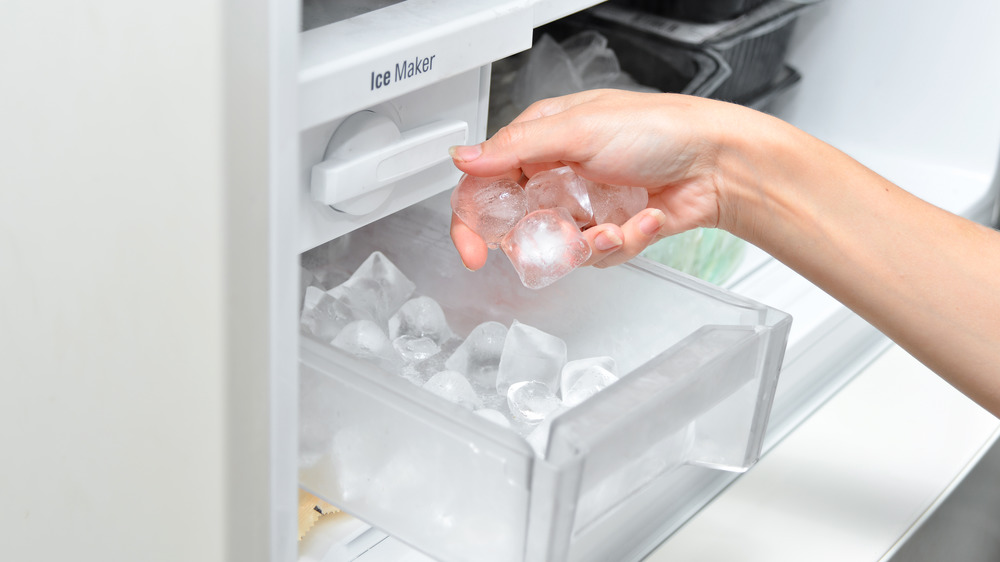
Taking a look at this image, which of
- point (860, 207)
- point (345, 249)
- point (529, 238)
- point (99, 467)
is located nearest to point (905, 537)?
point (860, 207)

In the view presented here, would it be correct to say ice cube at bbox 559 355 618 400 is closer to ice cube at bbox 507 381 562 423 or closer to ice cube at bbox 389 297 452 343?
ice cube at bbox 507 381 562 423

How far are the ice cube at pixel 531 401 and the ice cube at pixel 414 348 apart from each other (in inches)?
3.3

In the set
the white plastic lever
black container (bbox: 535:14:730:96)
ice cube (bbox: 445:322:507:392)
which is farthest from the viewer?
black container (bbox: 535:14:730:96)

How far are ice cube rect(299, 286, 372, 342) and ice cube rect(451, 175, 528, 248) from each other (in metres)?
0.13

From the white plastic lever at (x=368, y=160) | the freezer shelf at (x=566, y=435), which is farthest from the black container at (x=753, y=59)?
the white plastic lever at (x=368, y=160)

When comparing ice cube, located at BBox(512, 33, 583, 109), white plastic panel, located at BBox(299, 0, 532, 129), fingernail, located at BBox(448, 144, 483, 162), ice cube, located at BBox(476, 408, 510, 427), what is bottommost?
ice cube, located at BBox(476, 408, 510, 427)

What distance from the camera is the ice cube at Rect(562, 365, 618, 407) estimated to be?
752 mm

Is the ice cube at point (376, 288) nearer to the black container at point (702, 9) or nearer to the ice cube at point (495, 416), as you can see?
the ice cube at point (495, 416)

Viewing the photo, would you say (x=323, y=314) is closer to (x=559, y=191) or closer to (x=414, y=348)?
(x=414, y=348)

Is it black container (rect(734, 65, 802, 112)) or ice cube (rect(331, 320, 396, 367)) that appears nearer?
ice cube (rect(331, 320, 396, 367))

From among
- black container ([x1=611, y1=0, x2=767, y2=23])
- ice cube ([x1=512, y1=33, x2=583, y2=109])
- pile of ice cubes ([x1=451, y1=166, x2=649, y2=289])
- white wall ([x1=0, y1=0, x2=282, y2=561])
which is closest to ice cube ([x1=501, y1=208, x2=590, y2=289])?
pile of ice cubes ([x1=451, y1=166, x2=649, y2=289])

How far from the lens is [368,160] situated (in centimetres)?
63

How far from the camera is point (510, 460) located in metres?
0.56

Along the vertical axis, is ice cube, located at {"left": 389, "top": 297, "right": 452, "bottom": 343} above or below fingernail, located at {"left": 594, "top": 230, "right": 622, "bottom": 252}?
below
